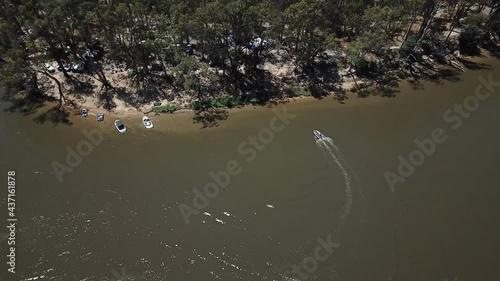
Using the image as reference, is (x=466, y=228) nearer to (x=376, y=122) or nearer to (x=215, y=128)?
(x=376, y=122)

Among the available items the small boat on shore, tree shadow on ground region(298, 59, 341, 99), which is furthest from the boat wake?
tree shadow on ground region(298, 59, 341, 99)

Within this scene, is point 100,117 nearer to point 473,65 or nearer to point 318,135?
point 318,135

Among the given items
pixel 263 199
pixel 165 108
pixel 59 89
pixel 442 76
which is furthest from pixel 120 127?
pixel 442 76

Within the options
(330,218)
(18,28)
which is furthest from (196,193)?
(18,28)

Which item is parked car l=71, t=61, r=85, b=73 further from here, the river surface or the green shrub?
the green shrub

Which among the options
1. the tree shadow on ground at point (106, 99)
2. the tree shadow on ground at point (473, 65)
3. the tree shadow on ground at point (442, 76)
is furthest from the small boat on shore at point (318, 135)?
the tree shadow on ground at point (473, 65)

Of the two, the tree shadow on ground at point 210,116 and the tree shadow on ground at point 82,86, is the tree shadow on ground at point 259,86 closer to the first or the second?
the tree shadow on ground at point 210,116
